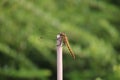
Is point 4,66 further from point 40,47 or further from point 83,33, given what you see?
point 83,33

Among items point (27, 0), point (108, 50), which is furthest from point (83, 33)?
point (27, 0)

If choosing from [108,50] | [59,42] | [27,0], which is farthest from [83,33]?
[59,42]

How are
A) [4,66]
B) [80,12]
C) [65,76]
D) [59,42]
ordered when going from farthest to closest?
[80,12] → [65,76] → [4,66] → [59,42]

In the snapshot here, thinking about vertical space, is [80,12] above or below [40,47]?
above

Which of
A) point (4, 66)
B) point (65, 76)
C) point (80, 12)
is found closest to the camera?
point (4, 66)

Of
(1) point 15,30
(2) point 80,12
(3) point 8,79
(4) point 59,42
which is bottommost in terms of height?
(4) point 59,42

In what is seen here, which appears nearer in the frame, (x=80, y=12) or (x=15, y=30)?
(x=15, y=30)

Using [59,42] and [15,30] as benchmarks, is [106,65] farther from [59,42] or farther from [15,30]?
[59,42]
